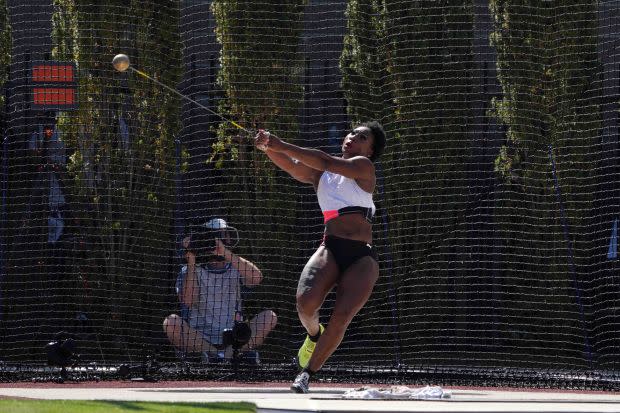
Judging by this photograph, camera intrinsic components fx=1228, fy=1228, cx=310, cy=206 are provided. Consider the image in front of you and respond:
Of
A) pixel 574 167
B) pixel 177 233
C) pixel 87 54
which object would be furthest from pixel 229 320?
pixel 574 167

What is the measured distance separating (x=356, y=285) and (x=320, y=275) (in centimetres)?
22

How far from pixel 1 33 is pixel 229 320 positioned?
179 inches

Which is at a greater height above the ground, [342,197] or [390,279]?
[342,197]

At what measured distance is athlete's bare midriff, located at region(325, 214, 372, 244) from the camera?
6961 mm

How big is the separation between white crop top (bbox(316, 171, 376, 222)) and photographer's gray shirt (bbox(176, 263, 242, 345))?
334 cm

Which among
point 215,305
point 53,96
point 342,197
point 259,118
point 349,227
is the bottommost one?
point 215,305

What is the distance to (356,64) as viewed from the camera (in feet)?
44.3

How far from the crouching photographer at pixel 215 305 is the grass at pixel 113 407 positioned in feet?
11.5

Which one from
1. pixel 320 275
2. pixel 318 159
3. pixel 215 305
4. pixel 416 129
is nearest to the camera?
pixel 318 159

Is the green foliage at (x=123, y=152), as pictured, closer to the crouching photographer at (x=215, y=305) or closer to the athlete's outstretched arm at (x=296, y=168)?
the crouching photographer at (x=215, y=305)

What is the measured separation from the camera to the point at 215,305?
1048cm

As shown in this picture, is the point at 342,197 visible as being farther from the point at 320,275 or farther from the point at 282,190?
the point at 282,190

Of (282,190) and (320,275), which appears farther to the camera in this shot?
(282,190)

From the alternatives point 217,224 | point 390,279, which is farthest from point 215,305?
point 390,279
